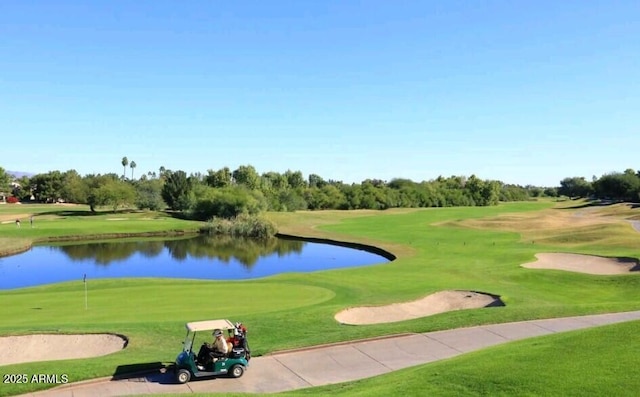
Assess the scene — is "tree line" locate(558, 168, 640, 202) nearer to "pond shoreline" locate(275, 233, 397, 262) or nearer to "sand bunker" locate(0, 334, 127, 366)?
"pond shoreline" locate(275, 233, 397, 262)

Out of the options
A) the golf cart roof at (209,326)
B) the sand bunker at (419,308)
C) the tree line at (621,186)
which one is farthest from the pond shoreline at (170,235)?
the tree line at (621,186)

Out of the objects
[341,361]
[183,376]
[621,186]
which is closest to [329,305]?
[341,361]

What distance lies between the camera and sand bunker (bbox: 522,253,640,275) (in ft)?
119

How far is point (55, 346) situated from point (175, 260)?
117ft

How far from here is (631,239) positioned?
4978 centimetres

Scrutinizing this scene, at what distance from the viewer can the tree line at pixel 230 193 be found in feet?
312

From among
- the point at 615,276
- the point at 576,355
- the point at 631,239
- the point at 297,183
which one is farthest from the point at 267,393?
the point at 297,183

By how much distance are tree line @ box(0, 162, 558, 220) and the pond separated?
2343 centimetres

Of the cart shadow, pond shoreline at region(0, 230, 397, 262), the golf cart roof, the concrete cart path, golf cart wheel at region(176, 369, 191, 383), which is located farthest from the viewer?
pond shoreline at region(0, 230, 397, 262)

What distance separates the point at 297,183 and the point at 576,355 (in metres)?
162

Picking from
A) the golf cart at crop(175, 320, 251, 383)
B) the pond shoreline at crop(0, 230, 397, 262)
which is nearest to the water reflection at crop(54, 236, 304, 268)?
the pond shoreline at crop(0, 230, 397, 262)

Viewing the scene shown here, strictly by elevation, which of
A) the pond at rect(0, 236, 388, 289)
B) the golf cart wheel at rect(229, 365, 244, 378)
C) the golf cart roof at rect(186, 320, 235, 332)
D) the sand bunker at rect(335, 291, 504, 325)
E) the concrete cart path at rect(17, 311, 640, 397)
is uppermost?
the golf cart roof at rect(186, 320, 235, 332)

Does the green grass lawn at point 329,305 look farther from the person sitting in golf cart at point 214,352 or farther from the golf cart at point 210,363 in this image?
the person sitting in golf cart at point 214,352

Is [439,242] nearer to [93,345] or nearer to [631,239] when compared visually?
[631,239]
